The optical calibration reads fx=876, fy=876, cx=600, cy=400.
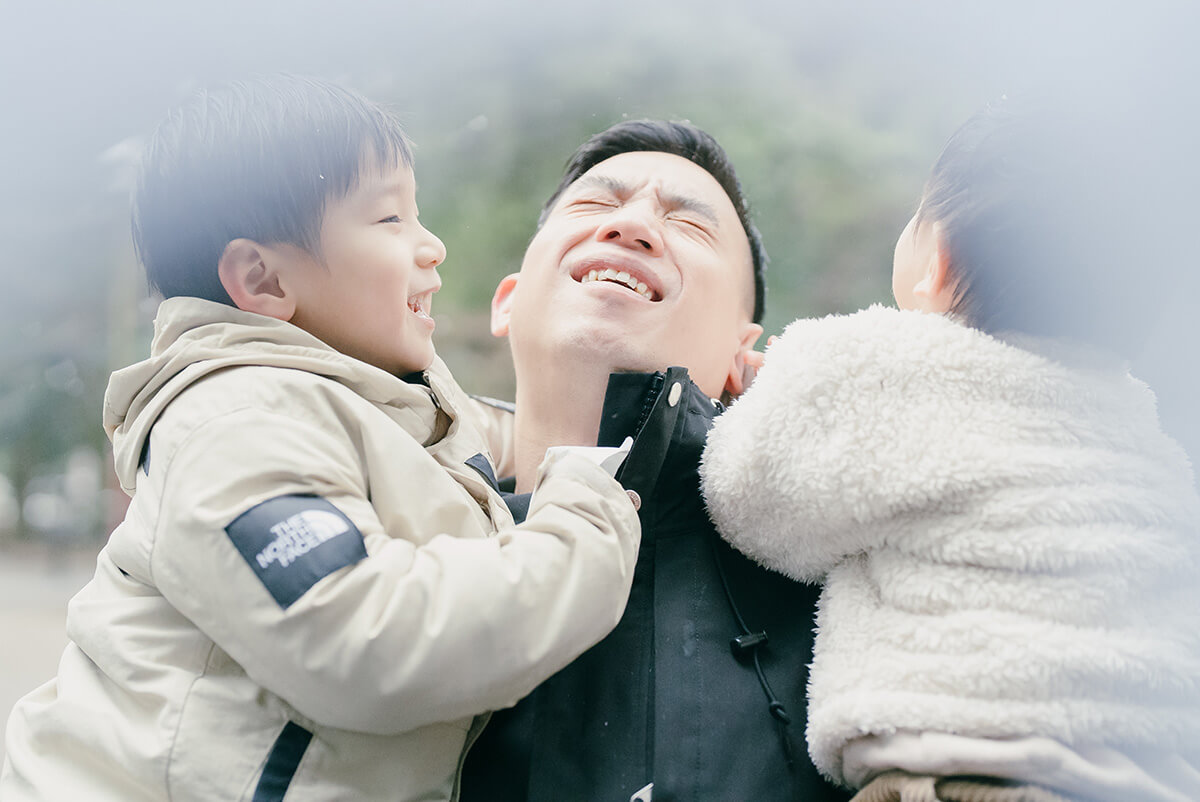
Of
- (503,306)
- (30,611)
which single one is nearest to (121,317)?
(30,611)

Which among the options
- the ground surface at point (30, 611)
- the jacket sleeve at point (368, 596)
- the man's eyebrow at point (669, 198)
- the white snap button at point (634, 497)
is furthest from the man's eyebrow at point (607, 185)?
the ground surface at point (30, 611)

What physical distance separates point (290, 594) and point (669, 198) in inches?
29.3

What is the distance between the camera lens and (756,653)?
825mm

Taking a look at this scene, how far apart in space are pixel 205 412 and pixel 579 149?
0.79m

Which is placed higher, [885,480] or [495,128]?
[885,480]

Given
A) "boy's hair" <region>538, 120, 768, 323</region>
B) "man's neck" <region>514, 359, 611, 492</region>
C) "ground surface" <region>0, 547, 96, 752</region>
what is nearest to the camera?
"man's neck" <region>514, 359, 611, 492</region>

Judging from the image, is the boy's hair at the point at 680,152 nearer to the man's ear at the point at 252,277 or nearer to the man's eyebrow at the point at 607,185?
the man's eyebrow at the point at 607,185

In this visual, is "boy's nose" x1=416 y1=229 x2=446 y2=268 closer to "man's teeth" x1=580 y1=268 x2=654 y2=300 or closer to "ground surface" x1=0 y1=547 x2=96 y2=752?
"man's teeth" x1=580 y1=268 x2=654 y2=300

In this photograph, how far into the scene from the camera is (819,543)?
2.54 ft

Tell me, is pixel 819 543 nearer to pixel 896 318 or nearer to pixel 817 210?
pixel 896 318

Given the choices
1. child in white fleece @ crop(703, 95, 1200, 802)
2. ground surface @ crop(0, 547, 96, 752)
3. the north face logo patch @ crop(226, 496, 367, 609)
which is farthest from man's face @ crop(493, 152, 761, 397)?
ground surface @ crop(0, 547, 96, 752)

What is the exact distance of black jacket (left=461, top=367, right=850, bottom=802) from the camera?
2.48 ft

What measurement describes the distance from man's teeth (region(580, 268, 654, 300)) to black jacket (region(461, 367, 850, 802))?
20cm

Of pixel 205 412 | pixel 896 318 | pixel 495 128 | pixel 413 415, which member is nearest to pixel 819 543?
pixel 896 318
